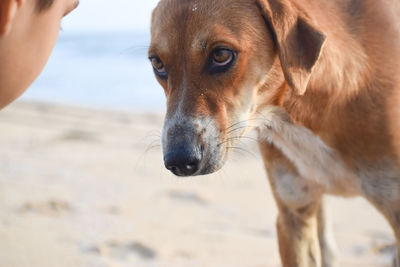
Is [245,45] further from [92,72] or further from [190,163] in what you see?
[92,72]

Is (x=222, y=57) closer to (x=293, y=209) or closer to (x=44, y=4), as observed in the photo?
(x=44, y=4)

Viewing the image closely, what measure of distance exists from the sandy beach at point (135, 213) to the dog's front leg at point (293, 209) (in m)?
0.61

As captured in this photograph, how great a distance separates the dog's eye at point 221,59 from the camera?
234 cm

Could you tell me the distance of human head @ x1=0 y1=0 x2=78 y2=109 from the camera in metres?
1.77

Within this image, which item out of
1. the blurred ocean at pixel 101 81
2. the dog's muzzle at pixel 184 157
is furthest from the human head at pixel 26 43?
the blurred ocean at pixel 101 81

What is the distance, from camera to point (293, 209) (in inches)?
118

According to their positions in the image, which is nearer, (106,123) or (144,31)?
(106,123)

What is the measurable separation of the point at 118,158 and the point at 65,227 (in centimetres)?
205

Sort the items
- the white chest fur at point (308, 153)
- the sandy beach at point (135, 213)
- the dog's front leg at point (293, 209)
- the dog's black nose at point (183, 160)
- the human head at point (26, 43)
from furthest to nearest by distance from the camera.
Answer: the sandy beach at point (135, 213) → the dog's front leg at point (293, 209) → the white chest fur at point (308, 153) → the dog's black nose at point (183, 160) → the human head at point (26, 43)

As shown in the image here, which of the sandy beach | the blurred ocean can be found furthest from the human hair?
the blurred ocean

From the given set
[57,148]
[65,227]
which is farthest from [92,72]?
[65,227]

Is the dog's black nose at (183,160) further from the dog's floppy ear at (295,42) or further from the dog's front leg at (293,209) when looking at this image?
the dog's front leg at (293,209)

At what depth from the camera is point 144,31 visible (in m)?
20.2

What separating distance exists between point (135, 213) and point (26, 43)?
105 inches
